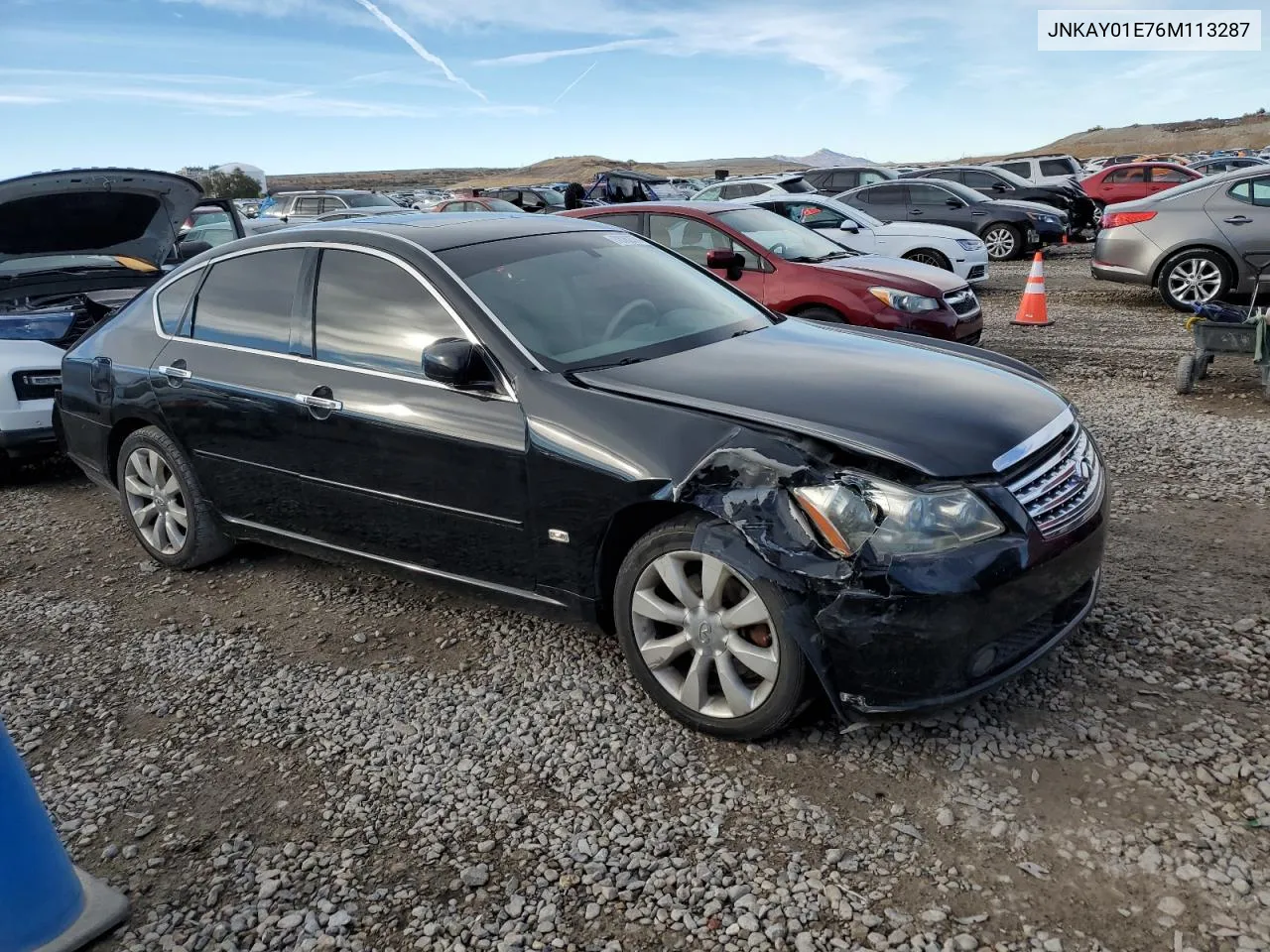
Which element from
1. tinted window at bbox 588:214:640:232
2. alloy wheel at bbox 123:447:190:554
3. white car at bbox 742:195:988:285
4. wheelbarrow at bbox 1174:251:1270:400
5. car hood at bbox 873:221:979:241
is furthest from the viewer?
car hood at bbox 873:221:979:241

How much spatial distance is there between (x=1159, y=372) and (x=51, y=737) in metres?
7.98

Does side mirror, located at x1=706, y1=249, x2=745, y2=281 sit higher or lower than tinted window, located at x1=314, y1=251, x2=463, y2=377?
lower

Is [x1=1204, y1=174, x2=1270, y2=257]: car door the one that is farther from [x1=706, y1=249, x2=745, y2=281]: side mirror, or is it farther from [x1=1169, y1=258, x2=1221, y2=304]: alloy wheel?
[x1=706, y1=249, x2=745, y2=281]: side mirror

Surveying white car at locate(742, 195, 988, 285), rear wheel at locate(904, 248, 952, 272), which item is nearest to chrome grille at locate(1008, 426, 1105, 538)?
white car at locate(742, 195, 988, 285)

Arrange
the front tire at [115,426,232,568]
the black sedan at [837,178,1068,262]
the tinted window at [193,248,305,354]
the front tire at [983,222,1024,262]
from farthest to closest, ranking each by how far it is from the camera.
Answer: the front tire at [983,222,1024,262] < the black sedan at [837,178,1068,262] < the front tire at [115,426,232,568] < the tinted window at [193,248,305,354]

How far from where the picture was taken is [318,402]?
152 inches

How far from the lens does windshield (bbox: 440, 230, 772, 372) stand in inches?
142

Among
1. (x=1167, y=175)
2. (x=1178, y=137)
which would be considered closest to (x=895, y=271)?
(x=1167, y=175)

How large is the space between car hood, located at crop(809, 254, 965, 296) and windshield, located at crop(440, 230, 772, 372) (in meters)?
3.58

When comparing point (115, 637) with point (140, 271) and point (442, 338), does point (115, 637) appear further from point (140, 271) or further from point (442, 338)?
point (140, 271)

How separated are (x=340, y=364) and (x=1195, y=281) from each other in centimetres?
967

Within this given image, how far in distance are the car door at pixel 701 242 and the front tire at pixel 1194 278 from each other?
5093mm

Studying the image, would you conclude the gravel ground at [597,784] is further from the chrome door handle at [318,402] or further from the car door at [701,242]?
the car door at [701,242]

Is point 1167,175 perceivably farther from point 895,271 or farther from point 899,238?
point 895,271
